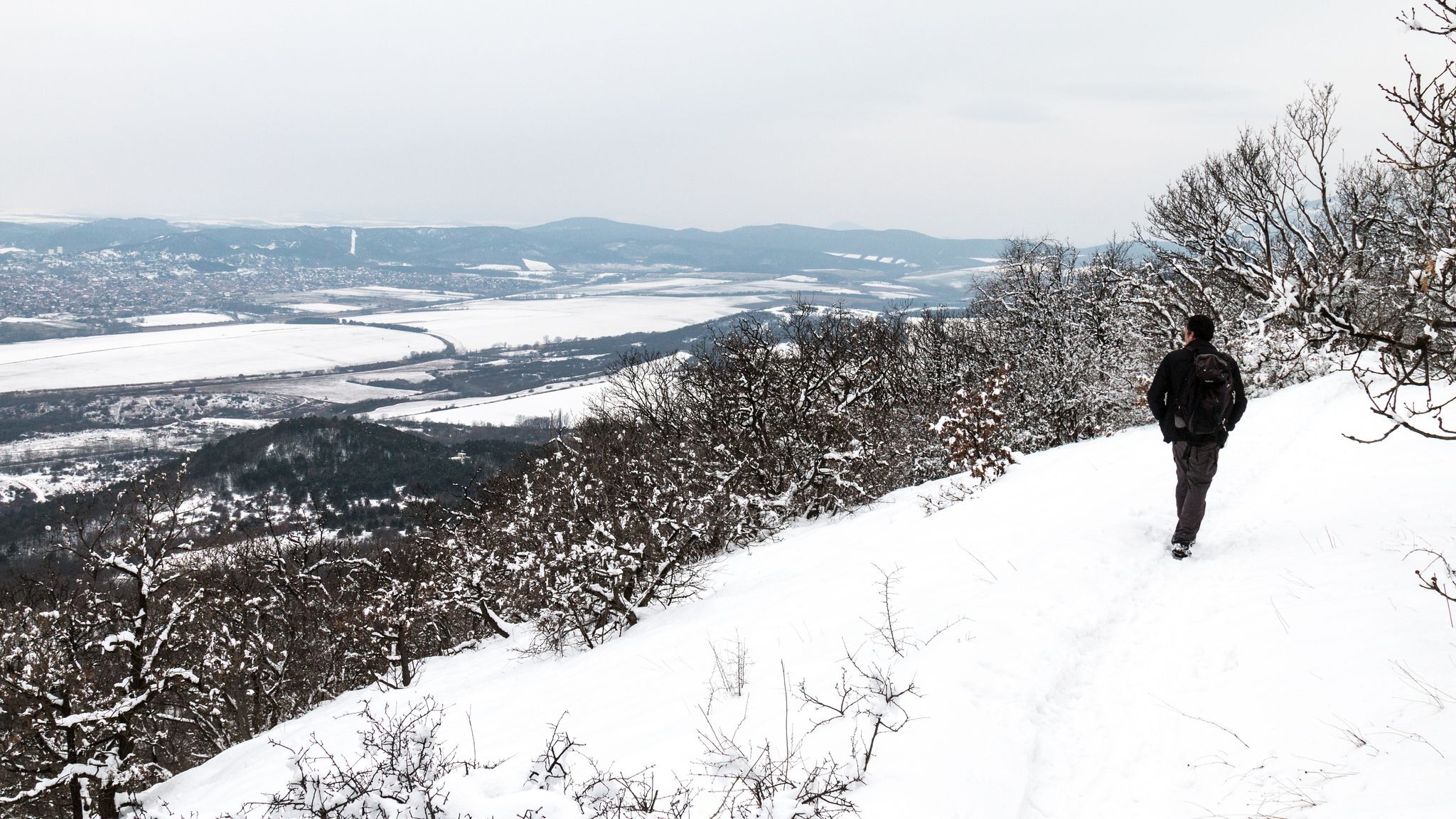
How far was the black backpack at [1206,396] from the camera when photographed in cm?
667

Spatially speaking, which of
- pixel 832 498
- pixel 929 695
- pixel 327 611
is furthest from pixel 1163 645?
pixel 327 611

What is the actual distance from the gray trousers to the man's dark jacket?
127mm

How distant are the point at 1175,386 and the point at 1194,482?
920mm

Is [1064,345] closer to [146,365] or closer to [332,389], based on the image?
[332,389]

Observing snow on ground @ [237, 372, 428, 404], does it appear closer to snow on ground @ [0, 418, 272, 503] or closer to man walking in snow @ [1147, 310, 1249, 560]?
snow on ground @ [0, 418, 272, 503]

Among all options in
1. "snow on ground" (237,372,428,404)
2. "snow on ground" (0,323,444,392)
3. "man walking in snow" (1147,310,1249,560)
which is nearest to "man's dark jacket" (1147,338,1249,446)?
"man walking in snow" (1147,310,1249,560)

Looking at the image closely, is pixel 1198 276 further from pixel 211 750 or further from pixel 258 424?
pixel 258 424

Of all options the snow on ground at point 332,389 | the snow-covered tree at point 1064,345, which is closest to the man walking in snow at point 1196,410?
the snow-covered tree at point 1064,345

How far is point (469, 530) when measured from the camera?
2300 centimetres

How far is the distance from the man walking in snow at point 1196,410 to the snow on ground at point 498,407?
104 m

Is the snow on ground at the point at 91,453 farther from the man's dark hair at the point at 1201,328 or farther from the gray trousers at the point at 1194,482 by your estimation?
the man's dark hair at the point at 1201,328

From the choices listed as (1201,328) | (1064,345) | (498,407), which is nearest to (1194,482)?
(1201,328)

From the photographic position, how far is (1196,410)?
22.2 ft

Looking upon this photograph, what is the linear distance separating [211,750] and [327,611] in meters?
4.86
